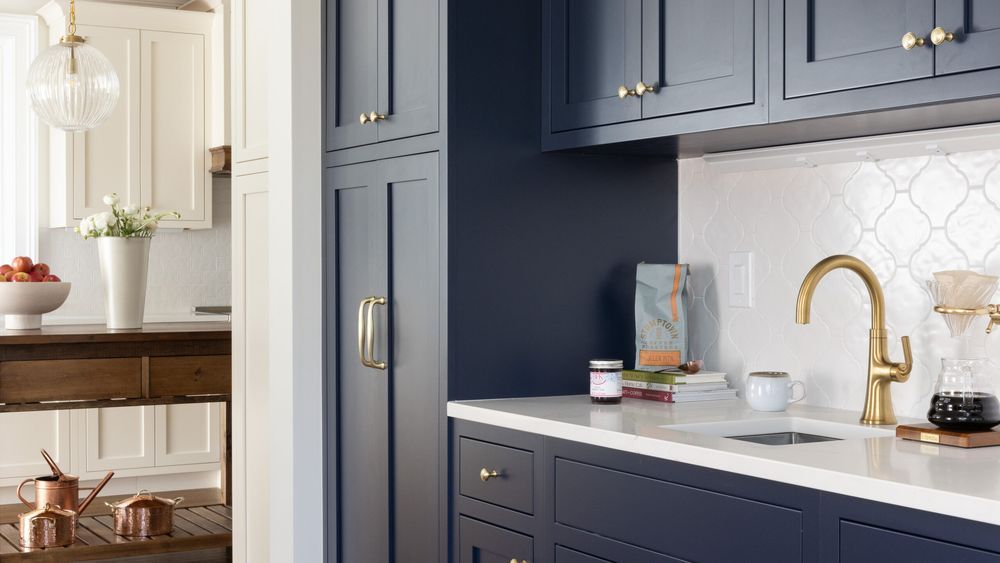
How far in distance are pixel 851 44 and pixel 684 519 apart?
87 centimetres

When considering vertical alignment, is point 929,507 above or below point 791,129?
below

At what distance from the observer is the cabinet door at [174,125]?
5426mm

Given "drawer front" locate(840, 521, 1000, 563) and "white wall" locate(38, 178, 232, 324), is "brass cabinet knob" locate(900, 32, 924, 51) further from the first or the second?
"white wall" locate(38, 178, 232, 324)

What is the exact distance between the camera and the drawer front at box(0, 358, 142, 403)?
12.4ft

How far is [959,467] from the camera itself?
159cm

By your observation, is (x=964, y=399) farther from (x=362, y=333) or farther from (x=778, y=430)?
(x=362, y=333)

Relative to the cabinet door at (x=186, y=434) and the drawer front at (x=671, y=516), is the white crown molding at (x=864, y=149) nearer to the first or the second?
the drawer front at (x=671, y=516)

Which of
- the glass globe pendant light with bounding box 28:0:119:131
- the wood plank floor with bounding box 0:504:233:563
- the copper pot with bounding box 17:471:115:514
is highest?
the glass globe pendant light with bounding box 28:0:119:131

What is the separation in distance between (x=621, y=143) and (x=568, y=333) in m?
0.51

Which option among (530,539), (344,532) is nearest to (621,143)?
(530,539)

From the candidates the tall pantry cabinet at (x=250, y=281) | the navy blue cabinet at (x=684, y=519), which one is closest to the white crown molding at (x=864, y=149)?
the navy blue cabinet at (x=684, y=519)

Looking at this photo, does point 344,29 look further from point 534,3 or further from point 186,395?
point 186,395

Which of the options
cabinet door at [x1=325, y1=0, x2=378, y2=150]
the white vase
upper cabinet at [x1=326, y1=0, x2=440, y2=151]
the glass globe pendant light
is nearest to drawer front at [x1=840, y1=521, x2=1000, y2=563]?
upper cabinet at [x1=326, y1=0, x2=440, y2=151]

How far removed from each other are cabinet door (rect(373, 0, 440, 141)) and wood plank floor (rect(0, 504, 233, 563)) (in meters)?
1.91
